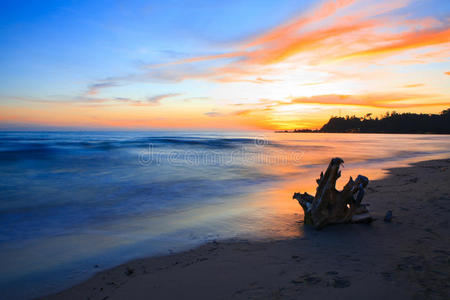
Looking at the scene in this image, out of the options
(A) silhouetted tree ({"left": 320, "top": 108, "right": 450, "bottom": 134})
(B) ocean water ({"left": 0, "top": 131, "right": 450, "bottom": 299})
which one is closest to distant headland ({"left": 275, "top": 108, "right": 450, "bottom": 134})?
(A) silhouetted tree ({"left": 320, "top": 108, "right": 450, "bottom": 134})

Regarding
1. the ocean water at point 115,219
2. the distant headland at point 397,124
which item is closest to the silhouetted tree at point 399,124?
the distant headland at point 397,124

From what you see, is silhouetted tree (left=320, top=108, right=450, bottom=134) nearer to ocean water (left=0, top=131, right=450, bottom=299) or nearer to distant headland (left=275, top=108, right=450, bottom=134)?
distant headland (left=275, top=108, right=450, bottom=134)

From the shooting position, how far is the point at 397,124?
380ft

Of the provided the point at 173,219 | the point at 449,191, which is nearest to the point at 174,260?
the point at 173,219

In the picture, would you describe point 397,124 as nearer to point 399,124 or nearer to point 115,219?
point 399,124

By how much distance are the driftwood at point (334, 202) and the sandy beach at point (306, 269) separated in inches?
5.9

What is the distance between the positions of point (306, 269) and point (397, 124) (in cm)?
13779

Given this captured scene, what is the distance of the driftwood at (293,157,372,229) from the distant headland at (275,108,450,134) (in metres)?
126

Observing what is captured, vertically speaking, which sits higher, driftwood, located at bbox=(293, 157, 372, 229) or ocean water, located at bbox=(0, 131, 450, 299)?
driftwood, located at bbox=(293, 157, 372, 229)

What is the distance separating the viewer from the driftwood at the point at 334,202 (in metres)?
4.20

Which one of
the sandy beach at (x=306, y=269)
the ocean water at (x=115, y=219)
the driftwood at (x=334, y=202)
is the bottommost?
the ocean water at (x=115, y=219)

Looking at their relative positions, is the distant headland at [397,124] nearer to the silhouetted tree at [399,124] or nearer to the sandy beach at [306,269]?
the silhouetted tree at [399,124]

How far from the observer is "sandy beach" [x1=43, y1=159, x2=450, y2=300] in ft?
8.32

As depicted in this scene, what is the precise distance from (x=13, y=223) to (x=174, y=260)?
179 inches
